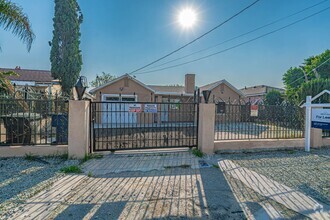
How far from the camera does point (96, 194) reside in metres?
3.76

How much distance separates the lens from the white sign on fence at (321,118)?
6.58 m

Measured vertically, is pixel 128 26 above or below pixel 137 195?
above

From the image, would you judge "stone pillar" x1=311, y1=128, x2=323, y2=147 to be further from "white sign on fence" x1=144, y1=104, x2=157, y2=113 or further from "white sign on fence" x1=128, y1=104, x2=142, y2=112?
"white sign on fence" x1=128, y1=104, x2=142, y2=112

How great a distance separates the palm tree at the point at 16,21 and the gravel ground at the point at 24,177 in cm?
349

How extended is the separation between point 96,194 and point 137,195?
0.79 m

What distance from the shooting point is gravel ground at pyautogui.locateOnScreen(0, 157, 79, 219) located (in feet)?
11.4

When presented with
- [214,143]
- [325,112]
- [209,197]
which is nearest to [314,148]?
[325,112]

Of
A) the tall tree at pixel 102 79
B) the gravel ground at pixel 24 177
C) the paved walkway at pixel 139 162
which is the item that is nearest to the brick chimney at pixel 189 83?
the paved walkway at pixel 139 162

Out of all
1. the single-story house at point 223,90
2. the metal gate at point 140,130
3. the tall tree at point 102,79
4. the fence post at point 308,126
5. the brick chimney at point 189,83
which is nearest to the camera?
the metal gate at point 140,130

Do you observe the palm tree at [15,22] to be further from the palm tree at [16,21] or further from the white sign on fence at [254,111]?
the white sign on fence at [254,111]

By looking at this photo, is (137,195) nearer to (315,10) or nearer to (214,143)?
(214,143)

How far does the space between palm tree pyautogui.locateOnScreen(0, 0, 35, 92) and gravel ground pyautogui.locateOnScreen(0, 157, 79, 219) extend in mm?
2746

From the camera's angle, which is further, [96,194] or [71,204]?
[96,194]

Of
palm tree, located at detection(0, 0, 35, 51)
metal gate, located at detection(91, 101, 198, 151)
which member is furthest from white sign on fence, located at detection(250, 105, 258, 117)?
palm tree, located at detection(0, 0, 35, 51)
